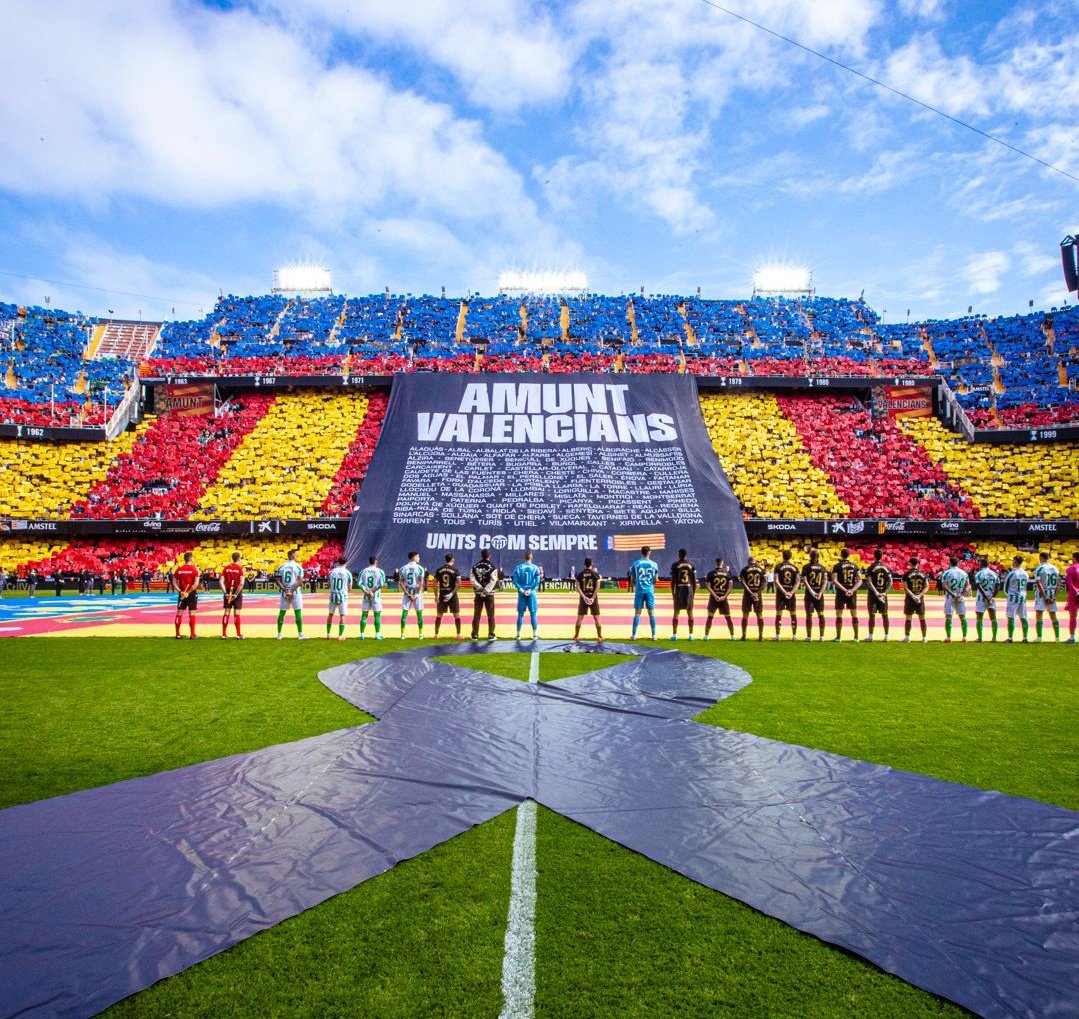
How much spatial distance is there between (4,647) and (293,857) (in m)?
11.9

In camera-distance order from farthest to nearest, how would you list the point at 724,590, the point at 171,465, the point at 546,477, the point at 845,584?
the point at 171,465
the point at 546,477
the point at 845,584
the point at 724,590

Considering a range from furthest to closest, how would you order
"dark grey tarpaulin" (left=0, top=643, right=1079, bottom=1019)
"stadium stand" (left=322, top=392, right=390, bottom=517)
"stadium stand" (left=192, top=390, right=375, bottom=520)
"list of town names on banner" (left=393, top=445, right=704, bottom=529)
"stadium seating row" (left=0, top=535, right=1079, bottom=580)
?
"stadium stand" (left=192, top=390, right=375, bottom=520)
"stadium stand" (left=322, top=392, right=390, bottom=517)
"list of town names on banner" (left=393, top=445, right=704, bottom=529)
"stadium seating row" (left=0, top=535, right=1079, bottom=580)
"dark grey tarpaulin" (left=0, top=643, right=1079, bottom=1019)

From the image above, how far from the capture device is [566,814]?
4867 mm

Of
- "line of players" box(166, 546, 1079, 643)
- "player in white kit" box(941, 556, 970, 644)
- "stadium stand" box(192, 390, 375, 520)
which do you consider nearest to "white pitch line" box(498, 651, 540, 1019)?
"line of players" box(166, 546, 1079, 643)

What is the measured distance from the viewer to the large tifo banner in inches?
1005

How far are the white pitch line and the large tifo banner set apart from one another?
798 inches

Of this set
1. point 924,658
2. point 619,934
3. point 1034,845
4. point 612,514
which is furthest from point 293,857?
point 612,514

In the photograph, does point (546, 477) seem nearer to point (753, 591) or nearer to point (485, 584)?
point (753, 591)

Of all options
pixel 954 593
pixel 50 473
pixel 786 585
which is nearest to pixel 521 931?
pixel 786 585

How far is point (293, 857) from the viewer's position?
164 inches

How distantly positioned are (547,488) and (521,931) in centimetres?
2442

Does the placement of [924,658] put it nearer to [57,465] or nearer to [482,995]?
[482,995]

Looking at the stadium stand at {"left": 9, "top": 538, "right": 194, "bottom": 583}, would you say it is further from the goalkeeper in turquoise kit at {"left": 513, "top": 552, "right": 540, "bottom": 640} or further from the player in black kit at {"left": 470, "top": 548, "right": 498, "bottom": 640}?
the goalkeeper in turquoise kit at {"left": 513, "top": 552, "right": 540, "bottom": 640}

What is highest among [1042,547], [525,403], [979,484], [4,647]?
[525,403]
